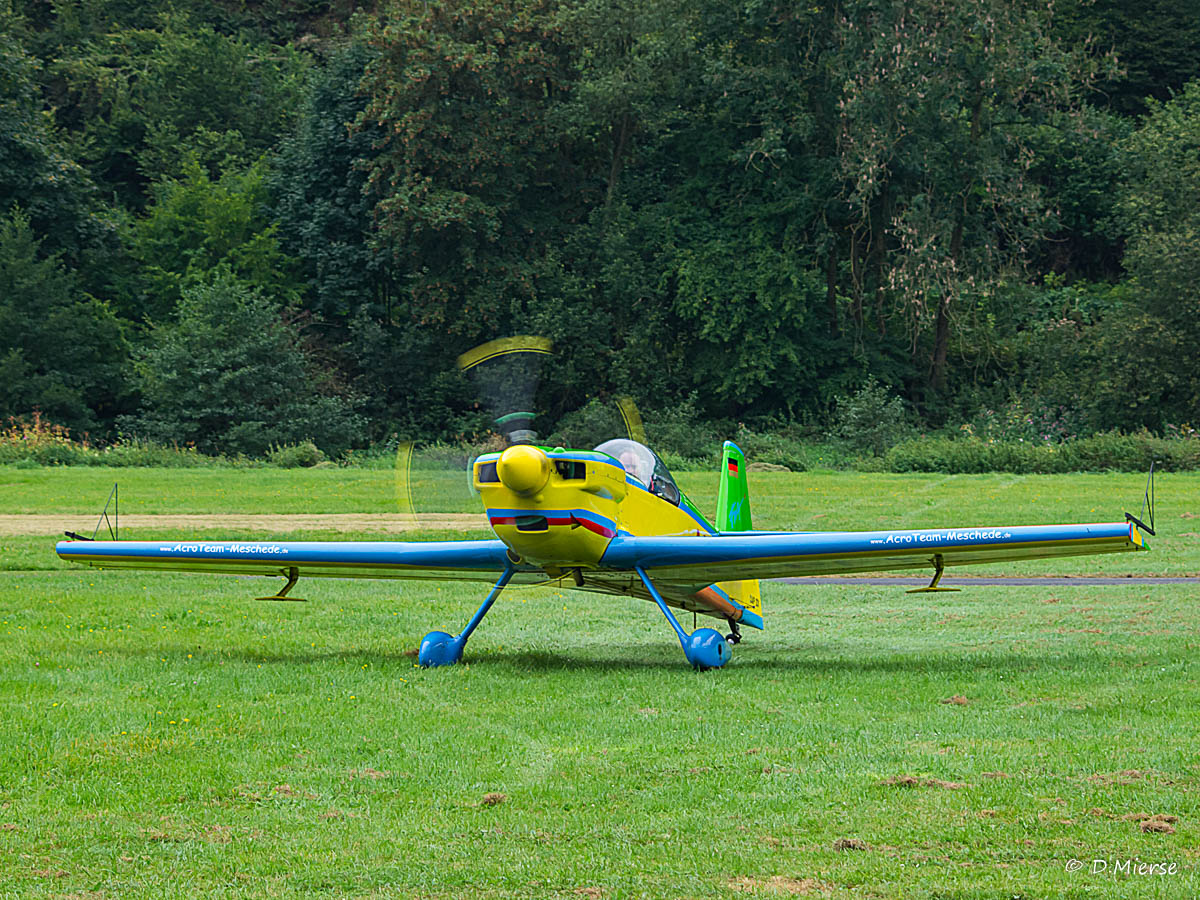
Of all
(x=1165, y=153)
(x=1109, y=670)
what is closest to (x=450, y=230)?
(x=1165, y=153)

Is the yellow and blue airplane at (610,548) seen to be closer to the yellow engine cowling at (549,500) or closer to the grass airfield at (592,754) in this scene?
the yellow engine cowling at (549,500)

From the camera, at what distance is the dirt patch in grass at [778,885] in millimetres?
5520

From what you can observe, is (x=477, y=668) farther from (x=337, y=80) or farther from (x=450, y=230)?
(x=337, y=80)

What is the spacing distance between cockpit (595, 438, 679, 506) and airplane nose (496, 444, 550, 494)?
986 millimetres

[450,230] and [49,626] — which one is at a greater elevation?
[450,230]

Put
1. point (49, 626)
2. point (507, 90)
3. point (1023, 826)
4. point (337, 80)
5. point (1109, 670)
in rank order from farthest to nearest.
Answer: point (337, 80) → point (507, 90) → point (49, 626) → point (1109, 670) → point (1023, 826)

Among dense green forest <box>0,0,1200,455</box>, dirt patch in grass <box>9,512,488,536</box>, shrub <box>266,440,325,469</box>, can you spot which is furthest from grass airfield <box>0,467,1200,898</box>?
dense green forest <box>0,0,1200,455</box>

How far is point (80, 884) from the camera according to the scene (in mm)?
5703

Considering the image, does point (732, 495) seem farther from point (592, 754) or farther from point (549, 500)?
point (592, 754)

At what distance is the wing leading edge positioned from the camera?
11.2 meters

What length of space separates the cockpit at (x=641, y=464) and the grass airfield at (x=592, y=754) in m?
1.74

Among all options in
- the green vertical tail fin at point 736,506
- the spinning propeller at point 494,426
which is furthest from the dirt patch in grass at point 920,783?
the green vertical tail fin at point 736,506

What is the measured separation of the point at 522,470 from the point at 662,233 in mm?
40452

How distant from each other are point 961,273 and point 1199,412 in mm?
9416
